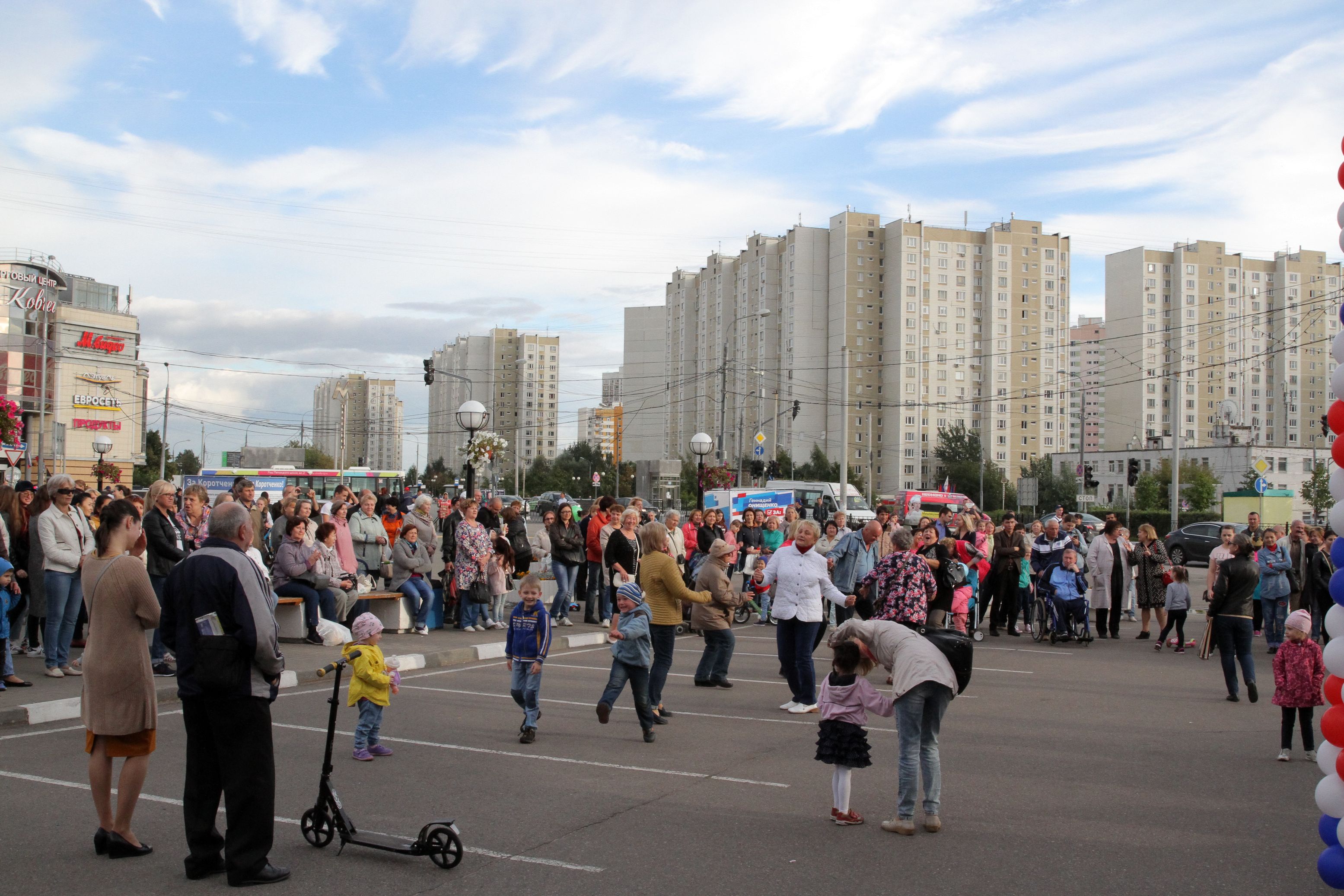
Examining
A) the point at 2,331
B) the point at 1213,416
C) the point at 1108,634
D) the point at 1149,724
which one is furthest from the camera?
the point at 1213,416

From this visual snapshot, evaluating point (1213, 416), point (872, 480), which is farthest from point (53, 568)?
point (1213, 416)

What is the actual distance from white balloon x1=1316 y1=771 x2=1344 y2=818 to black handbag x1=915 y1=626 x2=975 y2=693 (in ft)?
6.12

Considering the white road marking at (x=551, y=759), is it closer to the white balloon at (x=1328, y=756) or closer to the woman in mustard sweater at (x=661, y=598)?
the woman in mustard sweater at (x=661, y=598)

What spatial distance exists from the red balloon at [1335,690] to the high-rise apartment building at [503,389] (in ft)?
290

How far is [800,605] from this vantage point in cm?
1017

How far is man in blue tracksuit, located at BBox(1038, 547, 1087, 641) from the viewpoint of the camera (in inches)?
634

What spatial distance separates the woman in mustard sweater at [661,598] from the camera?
9.62 m

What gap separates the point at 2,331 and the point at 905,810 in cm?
8462

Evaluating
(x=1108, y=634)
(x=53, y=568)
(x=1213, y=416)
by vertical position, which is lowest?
(x=1108, y=634)

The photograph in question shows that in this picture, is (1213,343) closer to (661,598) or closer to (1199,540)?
(1199,540)

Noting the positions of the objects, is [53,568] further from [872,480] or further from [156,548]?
[872,480]

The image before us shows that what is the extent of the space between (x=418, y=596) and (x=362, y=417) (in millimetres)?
127596

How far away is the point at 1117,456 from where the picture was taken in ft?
309

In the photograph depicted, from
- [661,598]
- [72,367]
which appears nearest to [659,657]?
[661,598]
